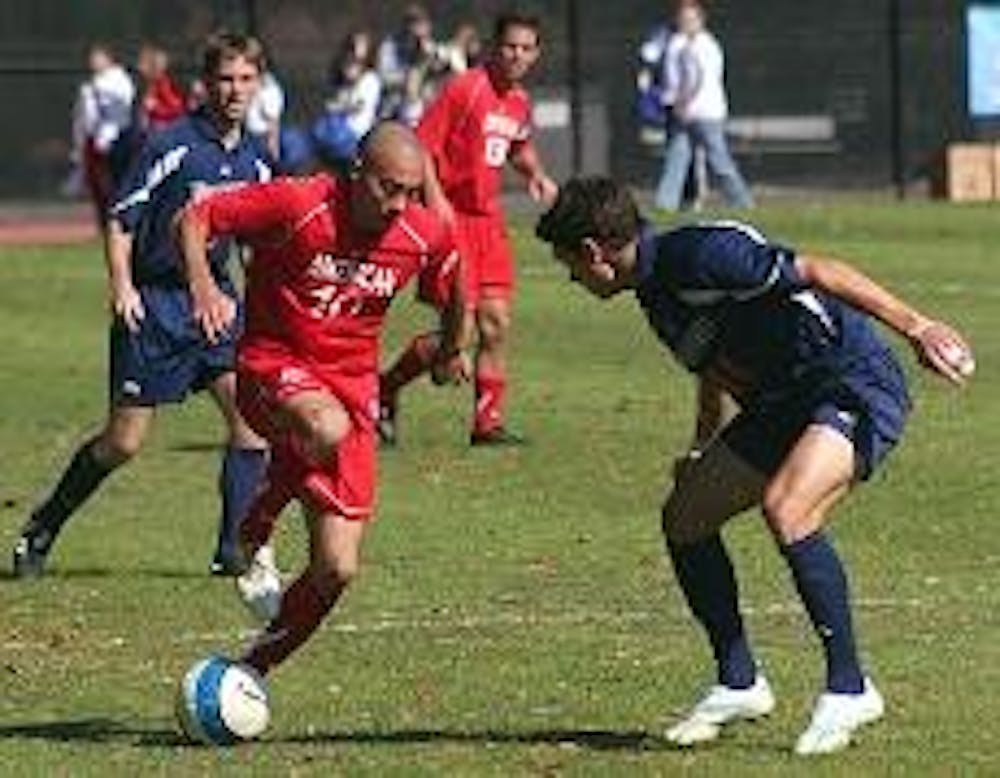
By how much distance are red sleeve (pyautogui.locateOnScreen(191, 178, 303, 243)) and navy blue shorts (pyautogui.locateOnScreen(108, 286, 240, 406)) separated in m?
3.65

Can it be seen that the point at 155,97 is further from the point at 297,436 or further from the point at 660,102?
the point at 297,436

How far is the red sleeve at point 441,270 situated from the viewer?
11.3 metres

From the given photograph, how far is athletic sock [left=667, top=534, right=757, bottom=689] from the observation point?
10.6m

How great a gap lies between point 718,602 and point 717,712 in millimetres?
326

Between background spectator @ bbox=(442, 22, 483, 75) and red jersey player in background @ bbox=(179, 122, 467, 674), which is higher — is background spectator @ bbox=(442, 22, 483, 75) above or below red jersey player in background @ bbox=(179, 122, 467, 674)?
below

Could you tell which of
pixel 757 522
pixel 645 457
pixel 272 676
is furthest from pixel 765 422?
pixel 645 457

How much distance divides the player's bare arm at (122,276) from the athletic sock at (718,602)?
158 inches

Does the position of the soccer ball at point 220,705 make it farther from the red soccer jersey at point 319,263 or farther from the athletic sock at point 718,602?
the athletic sock at point 718,602

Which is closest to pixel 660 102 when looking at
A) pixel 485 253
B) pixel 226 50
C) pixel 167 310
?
pixel 485 253

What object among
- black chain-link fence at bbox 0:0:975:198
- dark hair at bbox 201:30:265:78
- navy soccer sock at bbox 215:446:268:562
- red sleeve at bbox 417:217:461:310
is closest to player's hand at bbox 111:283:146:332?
navy soccer sock at bbox 215:446:268:562

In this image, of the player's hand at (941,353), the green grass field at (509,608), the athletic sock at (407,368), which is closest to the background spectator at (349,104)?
the green grass field at (509,608)

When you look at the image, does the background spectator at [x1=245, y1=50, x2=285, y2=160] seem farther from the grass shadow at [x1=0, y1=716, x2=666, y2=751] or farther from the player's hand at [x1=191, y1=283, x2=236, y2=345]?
the grass shadow at [x1=0, y1=716, x2=666, y2=751]

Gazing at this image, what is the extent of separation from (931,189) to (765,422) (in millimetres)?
31585

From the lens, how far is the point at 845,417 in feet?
34.0
